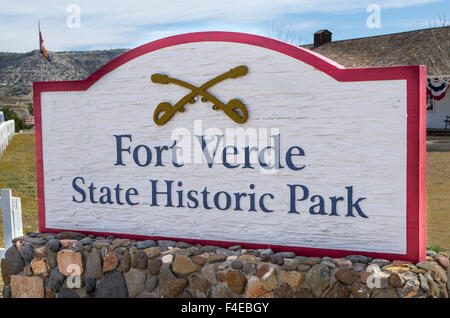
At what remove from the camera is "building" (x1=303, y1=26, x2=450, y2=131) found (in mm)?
22281

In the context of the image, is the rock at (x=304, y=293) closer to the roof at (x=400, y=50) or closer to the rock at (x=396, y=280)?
the rock at (x=396, y=280)

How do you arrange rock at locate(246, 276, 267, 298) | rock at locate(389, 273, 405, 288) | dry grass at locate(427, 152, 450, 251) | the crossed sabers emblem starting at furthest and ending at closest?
dry grass at locate(427, 152, 450, 251)
the crossed sabers emblem
rock at locate(246, 276, 267, 298)
rock at locate(389, 273, 405, 288)

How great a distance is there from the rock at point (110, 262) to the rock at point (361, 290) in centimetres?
203

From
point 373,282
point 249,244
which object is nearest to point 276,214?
point 249,244

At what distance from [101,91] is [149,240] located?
1.48 metres

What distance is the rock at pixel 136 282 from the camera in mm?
4656

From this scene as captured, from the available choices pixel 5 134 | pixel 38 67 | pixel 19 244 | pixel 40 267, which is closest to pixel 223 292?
pixel 40 267

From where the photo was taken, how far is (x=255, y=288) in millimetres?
4301

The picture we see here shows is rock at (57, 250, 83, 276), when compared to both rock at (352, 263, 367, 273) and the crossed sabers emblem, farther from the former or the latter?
rock at (352, 263, 367, 273)

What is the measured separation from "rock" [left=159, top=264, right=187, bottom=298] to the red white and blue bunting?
19.9 meters

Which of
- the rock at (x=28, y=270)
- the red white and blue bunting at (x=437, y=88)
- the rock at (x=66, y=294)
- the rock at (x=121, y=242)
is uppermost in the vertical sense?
the red white and blue bunting at (x=437, y=88)

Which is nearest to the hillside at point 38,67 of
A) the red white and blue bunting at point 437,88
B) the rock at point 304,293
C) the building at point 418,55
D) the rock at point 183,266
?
the building at point 418,55

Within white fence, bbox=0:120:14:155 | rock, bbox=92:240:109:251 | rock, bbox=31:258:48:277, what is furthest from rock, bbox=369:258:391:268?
white fence, bbox=0:120:14:155
